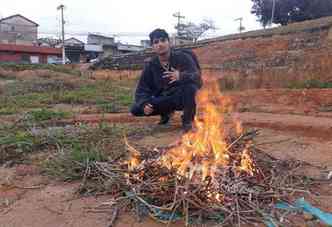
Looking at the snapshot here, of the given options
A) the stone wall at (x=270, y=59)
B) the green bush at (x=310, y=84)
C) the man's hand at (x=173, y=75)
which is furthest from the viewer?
the stone wall at (x=270, y=59)

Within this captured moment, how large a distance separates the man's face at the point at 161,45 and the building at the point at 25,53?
34.8 metres

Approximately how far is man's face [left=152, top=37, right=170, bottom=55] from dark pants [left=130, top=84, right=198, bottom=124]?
48cm

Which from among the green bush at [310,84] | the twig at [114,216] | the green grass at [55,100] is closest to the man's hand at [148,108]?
the twig at [114,216]

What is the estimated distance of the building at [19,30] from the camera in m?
50.1

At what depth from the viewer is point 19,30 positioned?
173 ft

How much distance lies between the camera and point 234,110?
7.11m

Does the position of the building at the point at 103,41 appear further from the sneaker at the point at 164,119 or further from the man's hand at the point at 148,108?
the man's hand at the point at 148,108

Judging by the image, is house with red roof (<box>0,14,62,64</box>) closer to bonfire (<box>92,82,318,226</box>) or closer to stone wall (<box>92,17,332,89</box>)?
stone wall (<box>92,17,332,89</box>)

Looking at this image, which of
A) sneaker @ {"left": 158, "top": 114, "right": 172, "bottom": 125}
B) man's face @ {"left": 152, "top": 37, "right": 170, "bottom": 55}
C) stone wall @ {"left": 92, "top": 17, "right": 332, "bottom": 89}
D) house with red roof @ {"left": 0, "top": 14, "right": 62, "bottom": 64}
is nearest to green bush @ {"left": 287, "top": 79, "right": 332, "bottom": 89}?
stone wall @ {"left": 92, "top": 17, "right": 332, "bottom": 89}

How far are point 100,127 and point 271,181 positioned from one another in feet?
8.16

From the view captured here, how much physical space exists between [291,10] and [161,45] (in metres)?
33.3

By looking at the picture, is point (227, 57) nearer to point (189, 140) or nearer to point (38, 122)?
point (38, 122)

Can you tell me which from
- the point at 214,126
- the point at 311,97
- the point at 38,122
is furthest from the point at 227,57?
the point at 214,126

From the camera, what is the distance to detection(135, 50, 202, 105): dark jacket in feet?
14.3
